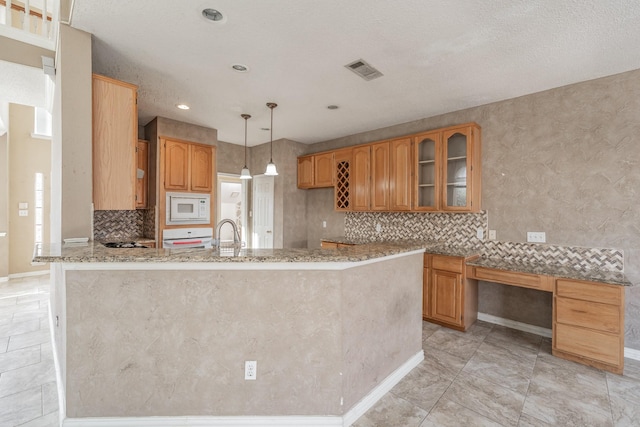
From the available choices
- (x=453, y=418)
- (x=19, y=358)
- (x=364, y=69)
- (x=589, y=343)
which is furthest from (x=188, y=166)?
(x=589, y=343)

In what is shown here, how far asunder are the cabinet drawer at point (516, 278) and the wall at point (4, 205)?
7.55 meters

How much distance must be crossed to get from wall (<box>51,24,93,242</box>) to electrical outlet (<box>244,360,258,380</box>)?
1.57m

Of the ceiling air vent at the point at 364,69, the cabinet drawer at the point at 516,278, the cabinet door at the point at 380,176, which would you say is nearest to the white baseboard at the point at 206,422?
the cabinet drawer at the point at 516,278

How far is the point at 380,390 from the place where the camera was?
2193 millimetres

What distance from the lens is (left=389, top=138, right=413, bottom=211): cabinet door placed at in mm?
4004

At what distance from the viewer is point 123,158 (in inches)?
96.3

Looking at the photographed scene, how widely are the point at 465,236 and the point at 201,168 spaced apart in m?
3.92

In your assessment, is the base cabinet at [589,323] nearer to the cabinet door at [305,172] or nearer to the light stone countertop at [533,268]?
the light stone countertop at [533,268]

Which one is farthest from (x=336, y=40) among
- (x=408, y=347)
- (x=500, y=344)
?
(x=500, y=344)

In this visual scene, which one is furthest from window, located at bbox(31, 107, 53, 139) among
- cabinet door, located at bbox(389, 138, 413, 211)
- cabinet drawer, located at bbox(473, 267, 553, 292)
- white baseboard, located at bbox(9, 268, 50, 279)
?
cabinet drawer, located at bbox(473, 267, 553, 292)

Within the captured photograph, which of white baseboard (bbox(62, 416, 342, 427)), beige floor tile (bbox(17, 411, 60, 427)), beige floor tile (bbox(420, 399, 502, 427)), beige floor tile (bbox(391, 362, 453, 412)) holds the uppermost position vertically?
white baseboard (bbox(62, 416, 342, 427))

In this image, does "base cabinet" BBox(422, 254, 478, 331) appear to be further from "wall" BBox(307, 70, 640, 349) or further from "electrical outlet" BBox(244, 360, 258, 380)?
"electrical outlet" BBox(244, 360, 258, 380)

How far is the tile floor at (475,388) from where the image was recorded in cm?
198

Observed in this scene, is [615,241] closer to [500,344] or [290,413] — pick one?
[500,344]
